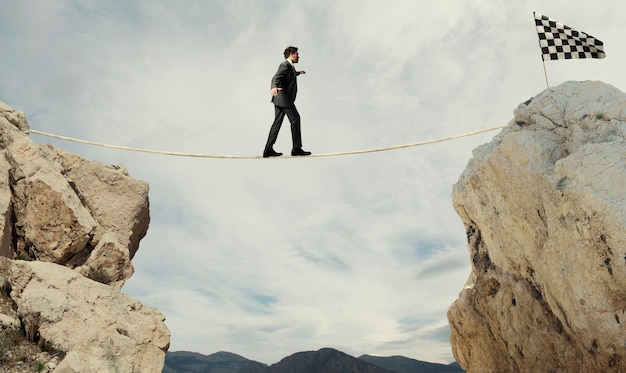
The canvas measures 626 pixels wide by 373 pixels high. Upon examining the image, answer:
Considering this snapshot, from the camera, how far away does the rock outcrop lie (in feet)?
34.2

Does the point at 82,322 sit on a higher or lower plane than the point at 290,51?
lower

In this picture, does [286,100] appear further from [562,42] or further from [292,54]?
[562,42]

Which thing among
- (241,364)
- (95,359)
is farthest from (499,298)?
(241,364)

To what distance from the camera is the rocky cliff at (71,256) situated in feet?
34.2

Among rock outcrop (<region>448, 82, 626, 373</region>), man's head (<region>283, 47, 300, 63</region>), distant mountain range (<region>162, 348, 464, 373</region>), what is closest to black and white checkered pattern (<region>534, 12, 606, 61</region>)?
rock outcrop (<region>448, 82, 626, 373</region>)

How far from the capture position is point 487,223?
14.4m

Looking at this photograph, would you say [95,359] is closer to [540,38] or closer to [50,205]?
[50,205]

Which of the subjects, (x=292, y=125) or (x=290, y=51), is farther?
(x=292, y=125)

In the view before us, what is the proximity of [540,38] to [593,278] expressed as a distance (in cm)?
897

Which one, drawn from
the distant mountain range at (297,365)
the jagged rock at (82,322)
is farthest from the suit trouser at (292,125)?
the distant mountain range at (297,365)

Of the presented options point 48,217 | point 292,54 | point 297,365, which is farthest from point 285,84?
point 297,365

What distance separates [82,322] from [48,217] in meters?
4.15

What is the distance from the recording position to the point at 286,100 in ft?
44.2

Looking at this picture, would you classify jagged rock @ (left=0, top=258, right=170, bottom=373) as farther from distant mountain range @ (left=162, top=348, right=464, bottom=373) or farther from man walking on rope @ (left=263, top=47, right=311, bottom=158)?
distant mountain range @ (left=162, top=348, right=464, bottom=373)
